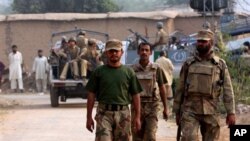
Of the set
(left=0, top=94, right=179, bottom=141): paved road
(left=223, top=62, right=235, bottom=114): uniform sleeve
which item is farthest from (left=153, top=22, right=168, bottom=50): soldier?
(left=223, top=62, right=235, bottom=114): uniform sleeve

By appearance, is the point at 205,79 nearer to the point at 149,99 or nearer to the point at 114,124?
the point at 114,124

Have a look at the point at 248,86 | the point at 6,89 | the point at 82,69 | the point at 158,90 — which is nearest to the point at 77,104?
the point at 82,69

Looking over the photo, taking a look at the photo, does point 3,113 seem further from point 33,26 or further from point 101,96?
point 33,26

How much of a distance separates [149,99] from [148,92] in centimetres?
10

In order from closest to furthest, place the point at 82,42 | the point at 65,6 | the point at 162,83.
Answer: the point at 162,83, the point at 82,42, the point at 65,6

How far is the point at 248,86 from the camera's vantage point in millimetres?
16938

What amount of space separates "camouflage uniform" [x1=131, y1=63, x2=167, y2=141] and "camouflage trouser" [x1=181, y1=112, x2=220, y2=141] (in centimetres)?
106

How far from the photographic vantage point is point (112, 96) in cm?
954

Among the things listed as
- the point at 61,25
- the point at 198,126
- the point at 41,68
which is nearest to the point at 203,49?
the point at 198,126

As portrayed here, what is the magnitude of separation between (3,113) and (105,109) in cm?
1066

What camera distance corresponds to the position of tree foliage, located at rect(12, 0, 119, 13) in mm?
44344

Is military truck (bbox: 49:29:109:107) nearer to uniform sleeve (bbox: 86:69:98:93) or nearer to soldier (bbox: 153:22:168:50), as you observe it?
soldier (bbox: 153:22:168:50)

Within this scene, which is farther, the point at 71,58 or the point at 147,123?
the point at 71,58

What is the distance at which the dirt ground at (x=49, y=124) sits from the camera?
14410mm
